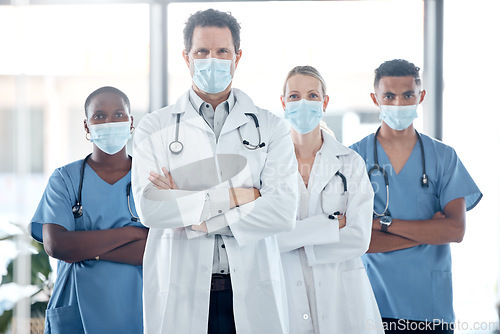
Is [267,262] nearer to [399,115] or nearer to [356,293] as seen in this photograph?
[356,293]

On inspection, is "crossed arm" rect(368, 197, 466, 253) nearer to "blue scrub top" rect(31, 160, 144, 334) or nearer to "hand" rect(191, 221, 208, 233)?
"hand" rect(191, 221, 208, 233)

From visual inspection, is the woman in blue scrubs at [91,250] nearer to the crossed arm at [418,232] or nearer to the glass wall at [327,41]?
the crossed arm at [418,232]

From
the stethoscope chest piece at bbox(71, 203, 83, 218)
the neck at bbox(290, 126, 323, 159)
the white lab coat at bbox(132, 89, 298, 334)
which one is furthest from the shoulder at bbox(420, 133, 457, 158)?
the stethoscope chest piece at bbox(71, 203, 83, 218)

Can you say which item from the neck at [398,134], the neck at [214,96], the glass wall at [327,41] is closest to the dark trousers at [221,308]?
the neck at [214,96]

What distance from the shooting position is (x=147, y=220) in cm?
155

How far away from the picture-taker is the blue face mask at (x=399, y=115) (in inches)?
85.3

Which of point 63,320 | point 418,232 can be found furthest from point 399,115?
point 63,320

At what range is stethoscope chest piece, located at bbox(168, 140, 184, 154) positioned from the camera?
64.6 inches

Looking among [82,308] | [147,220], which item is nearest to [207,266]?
[147,220]

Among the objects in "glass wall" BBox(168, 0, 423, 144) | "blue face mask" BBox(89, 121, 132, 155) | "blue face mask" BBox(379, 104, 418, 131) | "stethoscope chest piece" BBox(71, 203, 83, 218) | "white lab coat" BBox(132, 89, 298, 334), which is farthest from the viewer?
"glass wall" BBox(168, 0, 423, 144)

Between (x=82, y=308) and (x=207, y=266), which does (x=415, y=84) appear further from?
(x=82, y=308)

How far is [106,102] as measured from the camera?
211 cm

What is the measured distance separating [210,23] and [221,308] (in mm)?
923

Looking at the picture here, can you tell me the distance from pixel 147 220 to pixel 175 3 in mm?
1669
